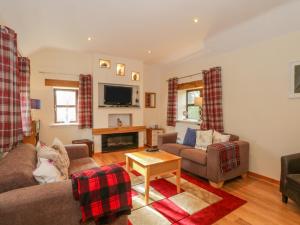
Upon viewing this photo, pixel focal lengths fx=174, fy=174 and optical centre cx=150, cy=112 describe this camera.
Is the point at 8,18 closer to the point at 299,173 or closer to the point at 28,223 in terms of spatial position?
the point at 28,223

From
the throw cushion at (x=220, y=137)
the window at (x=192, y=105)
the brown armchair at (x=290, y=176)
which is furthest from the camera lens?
the window at (x=192, y=105)


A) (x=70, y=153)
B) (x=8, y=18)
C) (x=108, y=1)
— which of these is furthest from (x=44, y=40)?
(x=70, y=153)

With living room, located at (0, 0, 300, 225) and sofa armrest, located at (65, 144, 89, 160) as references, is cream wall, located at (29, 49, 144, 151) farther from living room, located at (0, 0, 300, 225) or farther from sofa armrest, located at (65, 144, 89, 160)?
sofa armrest, located at (65, 144, 89, 160)

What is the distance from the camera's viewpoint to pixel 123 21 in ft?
9.63

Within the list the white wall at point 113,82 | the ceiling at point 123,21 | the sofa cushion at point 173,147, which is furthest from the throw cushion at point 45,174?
the white wall at point 113,82

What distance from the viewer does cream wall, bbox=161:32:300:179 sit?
277 cm

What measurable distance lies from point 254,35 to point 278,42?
1.31 feet

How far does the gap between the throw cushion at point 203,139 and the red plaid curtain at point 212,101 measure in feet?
1.64

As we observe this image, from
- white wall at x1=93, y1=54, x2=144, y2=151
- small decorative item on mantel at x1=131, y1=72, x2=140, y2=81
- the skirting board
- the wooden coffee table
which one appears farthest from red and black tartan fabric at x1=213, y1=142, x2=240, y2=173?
small decorative item on mantel at x1=131, y1=72, x2=140, y2=81

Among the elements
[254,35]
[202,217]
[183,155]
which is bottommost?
[202,217]

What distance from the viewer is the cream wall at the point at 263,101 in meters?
2.77

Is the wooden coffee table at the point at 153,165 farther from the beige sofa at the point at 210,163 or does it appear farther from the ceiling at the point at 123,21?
the ceiling at the point at 123,21

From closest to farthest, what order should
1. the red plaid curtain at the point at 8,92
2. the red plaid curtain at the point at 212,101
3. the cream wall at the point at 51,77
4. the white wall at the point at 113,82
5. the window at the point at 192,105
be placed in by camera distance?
1. the red plaid curtain at the point at 8,92
2. the red plaid curtain at the point at 212,101
3. the cream wall at the point at 51,77
4. the white wall at the point at 113,82
5. the window at the point at 192,105

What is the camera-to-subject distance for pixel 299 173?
88.9 inches
